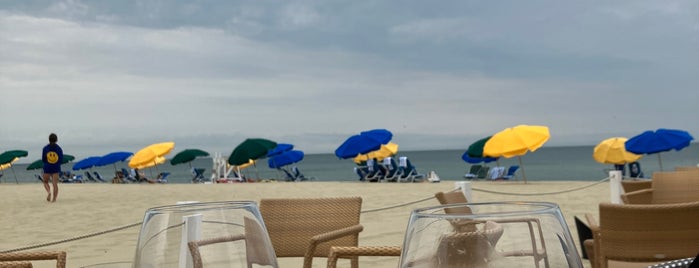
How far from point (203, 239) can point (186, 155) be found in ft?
128

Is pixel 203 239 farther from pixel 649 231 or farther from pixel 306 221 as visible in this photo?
pixel 306 221

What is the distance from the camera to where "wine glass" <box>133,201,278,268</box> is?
3.12ft

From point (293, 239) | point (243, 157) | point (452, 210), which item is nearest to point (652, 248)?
point (293, 239)

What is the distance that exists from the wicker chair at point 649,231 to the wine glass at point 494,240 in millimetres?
2000

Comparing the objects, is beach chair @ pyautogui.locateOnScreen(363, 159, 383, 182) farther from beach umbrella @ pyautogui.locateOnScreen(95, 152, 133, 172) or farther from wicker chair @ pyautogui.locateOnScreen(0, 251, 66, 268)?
wicker chair @ pyautogui.locateOnScreen(0, 251, 66, 268)

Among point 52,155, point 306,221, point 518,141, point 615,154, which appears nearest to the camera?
point 306,221

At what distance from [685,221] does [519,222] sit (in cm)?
215

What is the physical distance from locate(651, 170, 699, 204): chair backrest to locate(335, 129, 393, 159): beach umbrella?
20.1 m

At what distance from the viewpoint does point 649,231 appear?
267 centimetres

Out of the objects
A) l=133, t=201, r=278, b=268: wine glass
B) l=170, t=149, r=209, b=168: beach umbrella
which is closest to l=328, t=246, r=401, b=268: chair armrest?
l=133, t=201, r=278, b=268: wine glass

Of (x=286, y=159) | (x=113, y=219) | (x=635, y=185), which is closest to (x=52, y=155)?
(x=113, y=219)

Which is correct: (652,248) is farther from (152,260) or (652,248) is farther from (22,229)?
(22,229)

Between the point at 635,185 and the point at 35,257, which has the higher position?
the point at 35,257

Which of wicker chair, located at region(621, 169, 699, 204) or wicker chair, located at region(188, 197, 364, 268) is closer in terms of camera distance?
wicker chair, located at region(188, 197, 364, 268)
